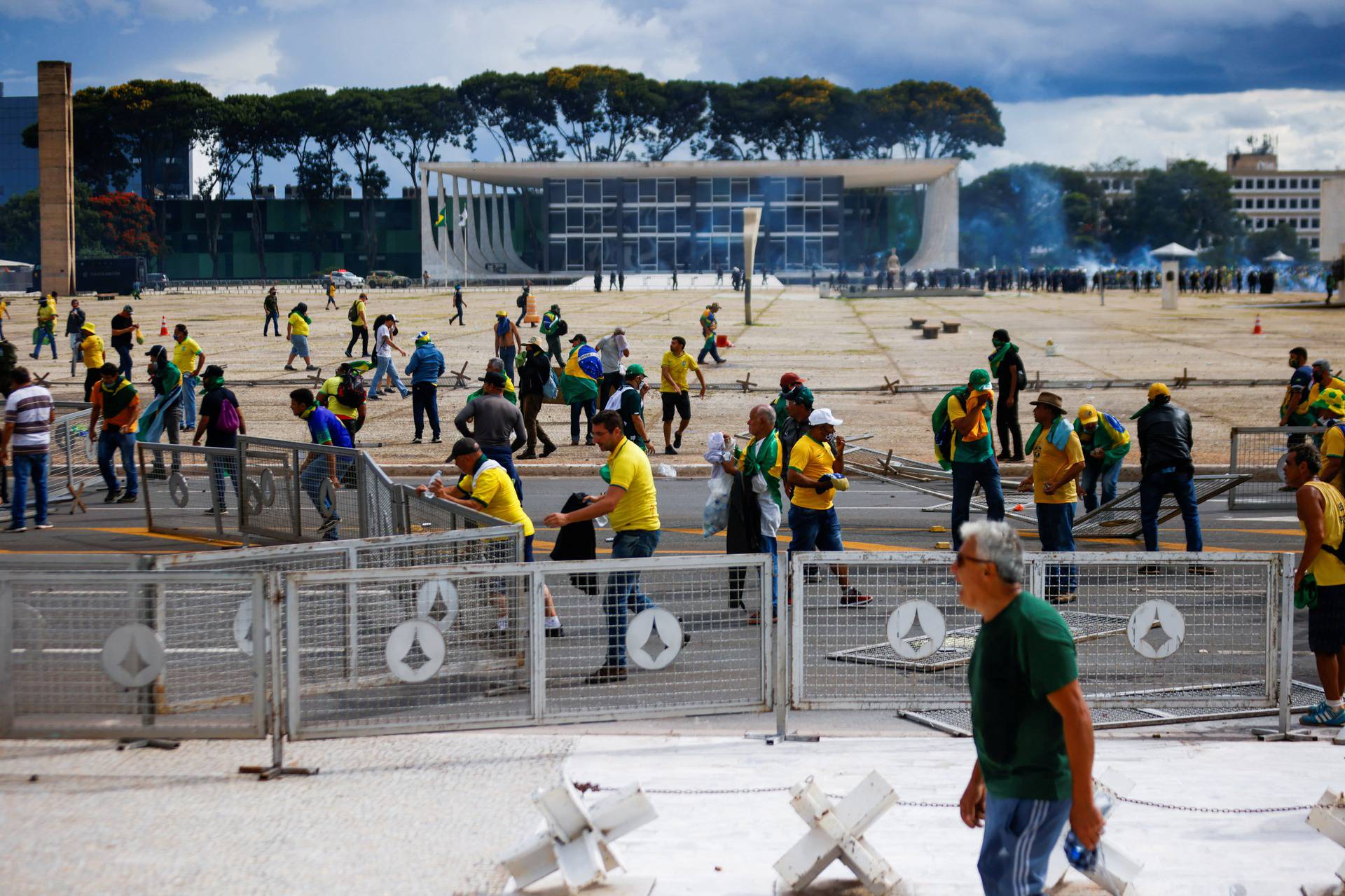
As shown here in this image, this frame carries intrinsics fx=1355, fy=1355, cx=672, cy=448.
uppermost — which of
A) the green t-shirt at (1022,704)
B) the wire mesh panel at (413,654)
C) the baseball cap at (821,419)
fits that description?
the baseball cap at (821,419)

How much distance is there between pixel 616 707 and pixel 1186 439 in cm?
673

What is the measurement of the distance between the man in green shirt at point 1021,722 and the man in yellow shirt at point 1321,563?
3.82 meters

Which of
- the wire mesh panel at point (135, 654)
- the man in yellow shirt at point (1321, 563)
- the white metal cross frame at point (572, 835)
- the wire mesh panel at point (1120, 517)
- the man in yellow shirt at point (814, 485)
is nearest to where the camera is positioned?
the white metal cross frame at point (572, 835)

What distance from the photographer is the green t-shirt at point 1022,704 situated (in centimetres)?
396

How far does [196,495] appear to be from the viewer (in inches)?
544

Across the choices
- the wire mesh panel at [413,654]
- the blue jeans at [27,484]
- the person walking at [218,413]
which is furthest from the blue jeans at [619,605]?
the blue jeans at [27,484]

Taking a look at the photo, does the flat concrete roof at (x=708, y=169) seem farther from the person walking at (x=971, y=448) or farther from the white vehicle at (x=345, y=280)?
the person walking at (x=971, y=448)

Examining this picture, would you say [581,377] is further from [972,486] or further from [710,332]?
[710,332]

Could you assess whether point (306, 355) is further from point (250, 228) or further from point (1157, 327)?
point (250, 228)

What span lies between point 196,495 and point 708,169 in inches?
3921

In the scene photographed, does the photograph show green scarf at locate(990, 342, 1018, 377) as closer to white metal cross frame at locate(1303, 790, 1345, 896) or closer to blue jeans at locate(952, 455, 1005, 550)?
blue jeans at locate(952, 455, 1005, 550)

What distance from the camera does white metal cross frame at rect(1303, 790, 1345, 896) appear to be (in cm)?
502

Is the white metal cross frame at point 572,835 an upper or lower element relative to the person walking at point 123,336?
lower

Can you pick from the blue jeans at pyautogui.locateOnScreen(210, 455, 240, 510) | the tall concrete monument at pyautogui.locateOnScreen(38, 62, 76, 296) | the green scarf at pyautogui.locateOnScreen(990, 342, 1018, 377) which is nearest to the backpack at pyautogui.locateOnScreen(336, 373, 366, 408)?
the blue jeans at pyautogui.locateOnScreen(210, 455, 240, 510)
